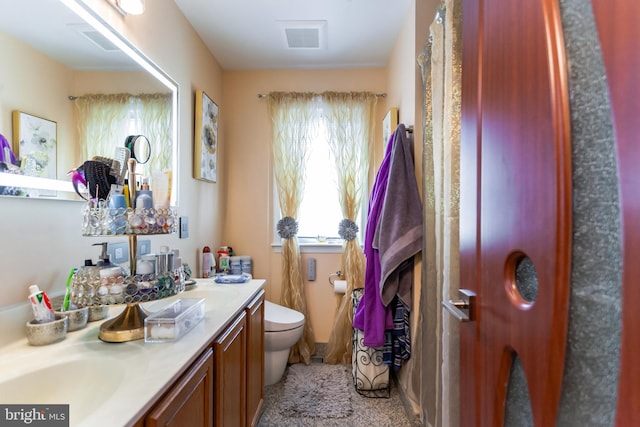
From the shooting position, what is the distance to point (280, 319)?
2.04 metres

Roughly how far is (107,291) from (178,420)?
423mm

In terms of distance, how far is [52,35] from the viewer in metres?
1.00

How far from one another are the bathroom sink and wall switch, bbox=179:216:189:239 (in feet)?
3.71

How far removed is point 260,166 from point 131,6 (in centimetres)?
144

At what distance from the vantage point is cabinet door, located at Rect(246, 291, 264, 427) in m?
1.43

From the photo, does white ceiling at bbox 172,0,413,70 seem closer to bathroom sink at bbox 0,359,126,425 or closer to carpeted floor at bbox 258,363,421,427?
bathroom sink at bbox 0,359,126,425

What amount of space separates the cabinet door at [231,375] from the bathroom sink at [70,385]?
0.34m

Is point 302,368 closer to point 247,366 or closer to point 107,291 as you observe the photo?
point 247,366

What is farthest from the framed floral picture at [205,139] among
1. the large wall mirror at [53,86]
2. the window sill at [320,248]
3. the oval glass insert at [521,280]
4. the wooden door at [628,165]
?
the wooden door at [628,165]

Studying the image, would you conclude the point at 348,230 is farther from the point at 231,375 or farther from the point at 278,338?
the point at 231,375

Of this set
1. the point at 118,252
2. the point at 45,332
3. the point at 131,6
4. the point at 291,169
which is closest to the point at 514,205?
the point at 45,332

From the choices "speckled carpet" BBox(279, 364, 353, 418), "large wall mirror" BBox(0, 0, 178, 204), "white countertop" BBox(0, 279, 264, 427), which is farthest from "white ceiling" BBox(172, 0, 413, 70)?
"speckled carpet" BBox(279, 364, 353, 418)

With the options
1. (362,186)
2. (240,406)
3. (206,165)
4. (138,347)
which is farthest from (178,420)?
(362,186)

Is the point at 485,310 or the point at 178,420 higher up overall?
the point at 485,310
